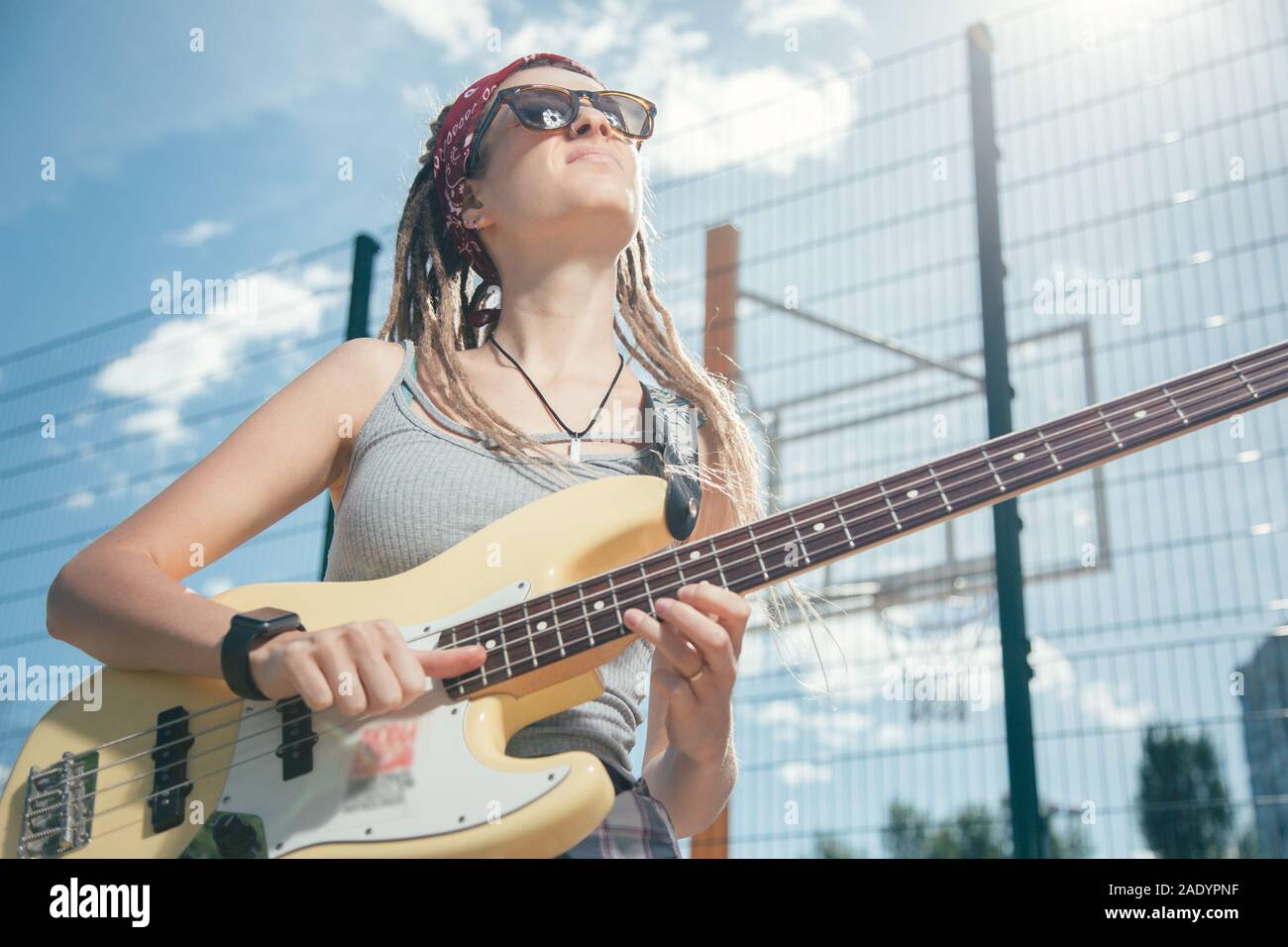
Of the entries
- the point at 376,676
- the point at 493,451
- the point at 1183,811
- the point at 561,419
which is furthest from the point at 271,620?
the point at 1183,811

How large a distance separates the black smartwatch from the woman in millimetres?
11

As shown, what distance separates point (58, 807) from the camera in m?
1.27

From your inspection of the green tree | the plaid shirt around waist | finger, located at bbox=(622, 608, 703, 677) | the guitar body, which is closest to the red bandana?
the guitar body

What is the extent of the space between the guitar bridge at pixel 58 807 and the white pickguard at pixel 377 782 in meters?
0.17

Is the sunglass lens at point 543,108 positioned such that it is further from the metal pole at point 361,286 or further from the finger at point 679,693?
the metal pole at point 361,286

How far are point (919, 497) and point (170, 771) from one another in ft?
2.99

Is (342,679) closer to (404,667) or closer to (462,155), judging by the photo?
(404,667)

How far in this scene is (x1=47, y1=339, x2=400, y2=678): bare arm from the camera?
128cm

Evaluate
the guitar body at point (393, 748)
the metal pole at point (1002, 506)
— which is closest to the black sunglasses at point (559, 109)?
the guitar body at point (393, 748)

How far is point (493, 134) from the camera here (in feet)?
5.64

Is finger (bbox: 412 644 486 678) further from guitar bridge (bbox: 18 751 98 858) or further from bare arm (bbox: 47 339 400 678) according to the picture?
guitar bridge (bbox: 18 751 98 858)
